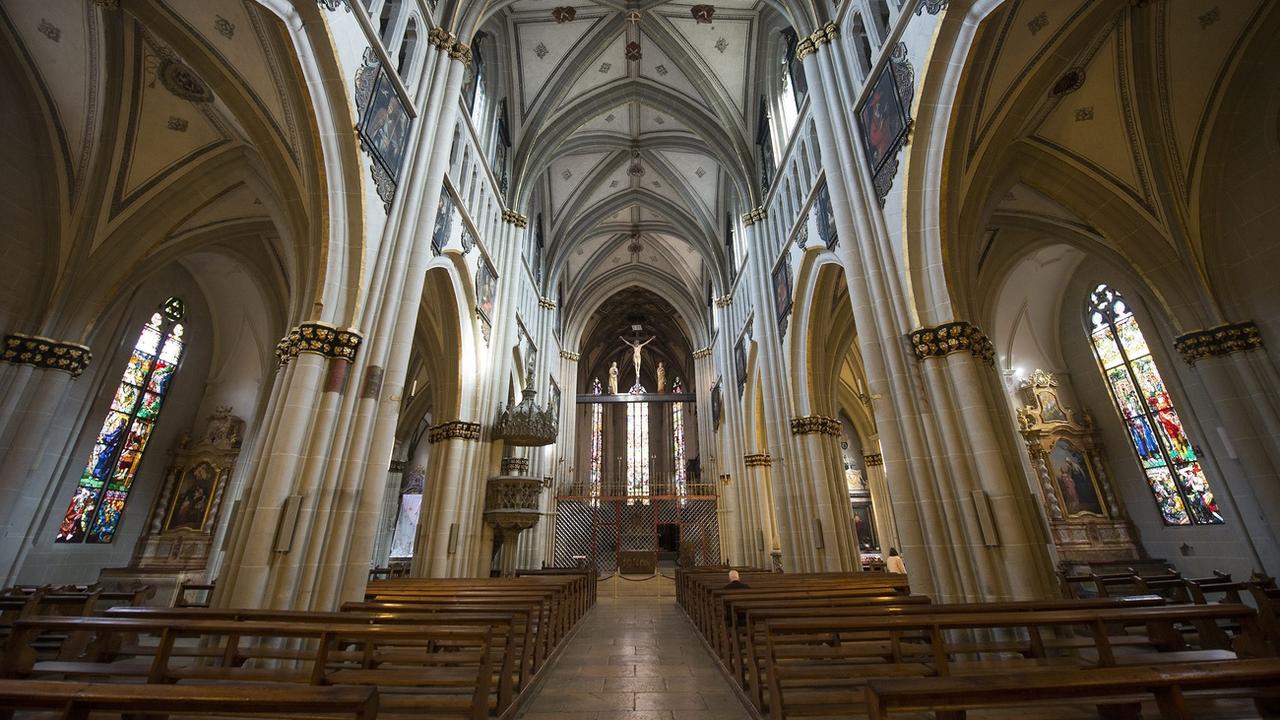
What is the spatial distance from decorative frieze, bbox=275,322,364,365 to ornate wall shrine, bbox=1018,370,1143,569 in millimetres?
15485

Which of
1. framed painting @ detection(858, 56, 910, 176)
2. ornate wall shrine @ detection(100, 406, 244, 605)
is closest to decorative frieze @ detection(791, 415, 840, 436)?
framed painting @ detection(858, 56, 910, 176)

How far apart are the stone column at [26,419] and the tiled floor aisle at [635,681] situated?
8847 millimetres

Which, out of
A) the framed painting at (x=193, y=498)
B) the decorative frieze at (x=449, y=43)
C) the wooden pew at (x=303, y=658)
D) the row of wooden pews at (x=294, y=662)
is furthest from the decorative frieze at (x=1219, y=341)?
the framed painting at (x=193, y=498)

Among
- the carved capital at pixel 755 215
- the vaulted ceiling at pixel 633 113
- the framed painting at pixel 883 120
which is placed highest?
the vaulted ceiling at pixel 633 113

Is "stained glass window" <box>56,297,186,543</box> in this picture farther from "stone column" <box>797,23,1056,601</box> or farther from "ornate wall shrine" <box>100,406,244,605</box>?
"stone column" <box>797,23,1056,601</box>

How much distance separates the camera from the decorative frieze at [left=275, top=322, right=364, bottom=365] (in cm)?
586

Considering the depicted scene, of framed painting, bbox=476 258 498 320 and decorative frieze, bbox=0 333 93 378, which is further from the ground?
framed painting, bbox=476 258 498 320

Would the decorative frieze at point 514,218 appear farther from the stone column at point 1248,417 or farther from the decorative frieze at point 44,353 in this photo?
the stone column at point 1248,417

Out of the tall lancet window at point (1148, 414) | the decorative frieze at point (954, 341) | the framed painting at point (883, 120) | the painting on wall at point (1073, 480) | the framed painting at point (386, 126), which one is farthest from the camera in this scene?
the painting on wall at point (1073, 480)

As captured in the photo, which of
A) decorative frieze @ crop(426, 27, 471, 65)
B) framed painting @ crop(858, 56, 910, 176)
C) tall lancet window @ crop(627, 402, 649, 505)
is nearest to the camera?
framed painting @ crop(858, 56, 910, 176)

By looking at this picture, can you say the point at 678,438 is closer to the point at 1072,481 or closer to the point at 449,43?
the point at 1072,481

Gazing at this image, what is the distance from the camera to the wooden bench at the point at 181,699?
1751 mm

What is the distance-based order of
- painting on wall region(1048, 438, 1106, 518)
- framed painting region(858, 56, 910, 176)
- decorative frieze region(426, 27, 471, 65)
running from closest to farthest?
framed painting region(858, 56, 910, 176)
decorative frieze region(426, 27, 471, 65)
painting on wall region(1048, 438, 1106, 518)

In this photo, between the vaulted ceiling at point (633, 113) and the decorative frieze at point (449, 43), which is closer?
the decorative frieze at point (449, 43)
